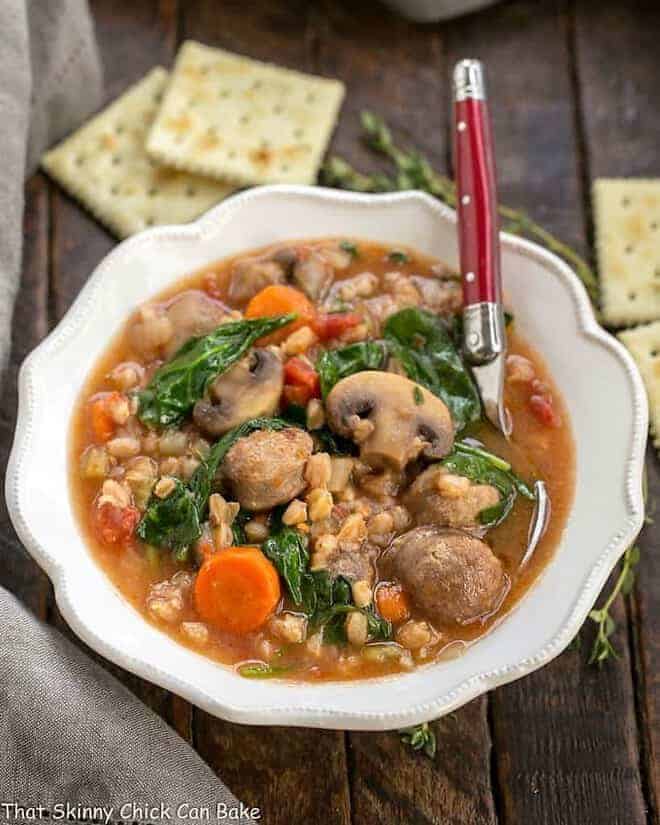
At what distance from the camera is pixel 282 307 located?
479cm

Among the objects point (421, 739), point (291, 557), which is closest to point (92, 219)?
point (291, 557)

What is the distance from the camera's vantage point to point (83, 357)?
4730 mm

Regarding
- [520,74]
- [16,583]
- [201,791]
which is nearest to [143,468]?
[16,583]

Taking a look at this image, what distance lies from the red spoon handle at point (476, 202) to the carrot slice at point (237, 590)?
59.2 inches

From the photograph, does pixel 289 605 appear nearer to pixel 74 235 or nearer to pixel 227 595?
pixel 227 595

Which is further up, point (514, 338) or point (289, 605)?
point (514, 338)

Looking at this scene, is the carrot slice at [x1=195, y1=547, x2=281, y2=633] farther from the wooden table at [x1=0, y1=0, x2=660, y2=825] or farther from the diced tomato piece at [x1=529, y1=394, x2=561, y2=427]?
the diced tomato piece at [x1=529, y1=394, x2=561, y2=427]

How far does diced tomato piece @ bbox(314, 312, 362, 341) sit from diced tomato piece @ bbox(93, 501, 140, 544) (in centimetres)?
116

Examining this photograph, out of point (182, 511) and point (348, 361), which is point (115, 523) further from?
point (348, 361)

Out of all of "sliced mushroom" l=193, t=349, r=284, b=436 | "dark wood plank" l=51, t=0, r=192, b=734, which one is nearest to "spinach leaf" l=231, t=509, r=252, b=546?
"sliced mushroom" l=193, t=349, r=284, b=436

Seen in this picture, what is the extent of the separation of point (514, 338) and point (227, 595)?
1812 mm

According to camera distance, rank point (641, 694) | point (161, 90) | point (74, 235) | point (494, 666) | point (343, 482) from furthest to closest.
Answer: point (161, 90) < point (74, 235) < point (641, 694) < point (343, 482) < point (494, 666)

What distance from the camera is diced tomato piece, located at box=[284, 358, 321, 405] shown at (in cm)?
457

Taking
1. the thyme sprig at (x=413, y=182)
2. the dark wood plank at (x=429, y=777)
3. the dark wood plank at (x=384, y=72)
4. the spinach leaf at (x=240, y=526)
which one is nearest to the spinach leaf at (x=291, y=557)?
the spinach leaf at (x=240, y=526)
